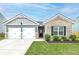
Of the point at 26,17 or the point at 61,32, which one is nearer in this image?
the point at 61,32

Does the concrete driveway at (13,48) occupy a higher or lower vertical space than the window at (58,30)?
lower

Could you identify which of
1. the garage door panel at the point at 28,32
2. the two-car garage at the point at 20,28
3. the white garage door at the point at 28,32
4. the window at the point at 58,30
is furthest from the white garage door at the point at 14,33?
the window at the point at 58,30

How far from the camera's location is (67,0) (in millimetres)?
7984

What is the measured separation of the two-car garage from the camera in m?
23.0

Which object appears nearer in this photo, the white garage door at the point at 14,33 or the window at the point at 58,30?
the window at the point at 58,30

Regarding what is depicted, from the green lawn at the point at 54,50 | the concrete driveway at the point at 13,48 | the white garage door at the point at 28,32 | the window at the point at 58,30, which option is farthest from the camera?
the white garage door at the point at 28,32

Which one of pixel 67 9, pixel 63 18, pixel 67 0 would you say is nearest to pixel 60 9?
pixel 67 9

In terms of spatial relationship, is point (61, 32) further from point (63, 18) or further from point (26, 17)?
point (26, 17)

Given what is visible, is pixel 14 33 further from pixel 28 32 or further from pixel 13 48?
pixel 13 48

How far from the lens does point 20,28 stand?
23156mm

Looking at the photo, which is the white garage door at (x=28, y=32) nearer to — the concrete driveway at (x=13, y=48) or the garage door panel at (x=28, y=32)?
the garage door panel at (x=28, y=32)

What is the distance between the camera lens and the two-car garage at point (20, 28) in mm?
23000

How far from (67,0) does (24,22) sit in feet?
51.3

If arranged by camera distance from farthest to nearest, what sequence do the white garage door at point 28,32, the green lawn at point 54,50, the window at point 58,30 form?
the white garage door at point 28,32 → the window at point 58,30 → the green lawn at point 54,50
